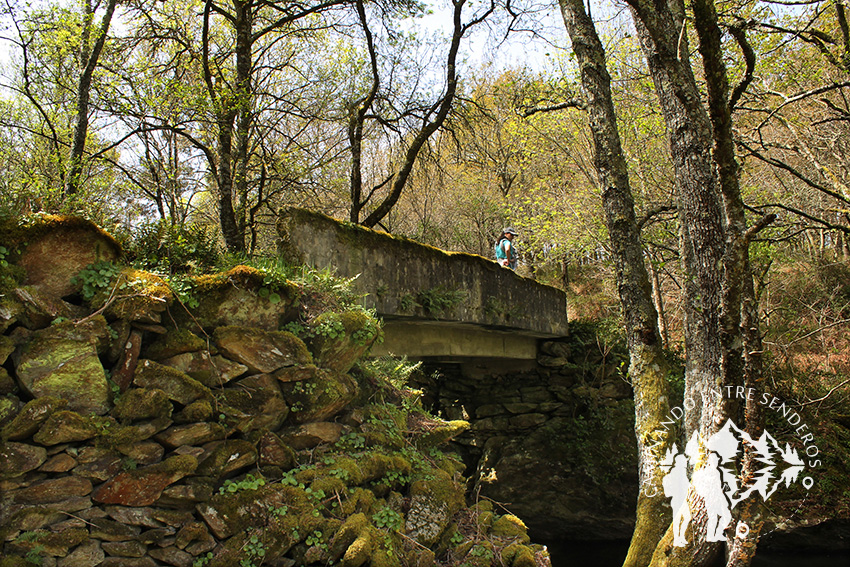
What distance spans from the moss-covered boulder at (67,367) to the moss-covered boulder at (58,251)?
12.8 inches

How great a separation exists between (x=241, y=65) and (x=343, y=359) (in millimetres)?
5461

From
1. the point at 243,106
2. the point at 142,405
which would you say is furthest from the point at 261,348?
the point at 243,106

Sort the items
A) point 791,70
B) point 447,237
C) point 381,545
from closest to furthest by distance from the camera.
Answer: point 381,545, point 791,70, point 447,237

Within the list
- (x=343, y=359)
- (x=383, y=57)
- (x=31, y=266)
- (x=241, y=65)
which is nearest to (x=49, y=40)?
(x=241, y=65)

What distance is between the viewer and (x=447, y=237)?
63.8 ft

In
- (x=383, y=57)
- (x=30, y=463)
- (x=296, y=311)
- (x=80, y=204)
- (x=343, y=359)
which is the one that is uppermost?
(x=383, y=57)

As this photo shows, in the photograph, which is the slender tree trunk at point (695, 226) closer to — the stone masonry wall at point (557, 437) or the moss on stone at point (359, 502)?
the moss on stone at point (359, 502)

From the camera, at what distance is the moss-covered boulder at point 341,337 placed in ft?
13.9

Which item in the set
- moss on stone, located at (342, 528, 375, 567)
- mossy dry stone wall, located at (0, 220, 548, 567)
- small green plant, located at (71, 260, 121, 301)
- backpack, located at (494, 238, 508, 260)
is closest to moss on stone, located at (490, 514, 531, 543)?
mossy dry stone wall, located at (0, 220, 548, 567)

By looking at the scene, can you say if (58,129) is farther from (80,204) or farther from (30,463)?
(30,463)

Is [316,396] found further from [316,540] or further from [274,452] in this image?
[316,540]

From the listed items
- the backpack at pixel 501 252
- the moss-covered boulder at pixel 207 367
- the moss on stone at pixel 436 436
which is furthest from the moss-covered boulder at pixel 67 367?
the backpack at pixel 501 252

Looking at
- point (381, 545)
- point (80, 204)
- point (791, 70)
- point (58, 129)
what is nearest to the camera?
point (381, 545)

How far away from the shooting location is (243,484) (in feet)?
11.4
